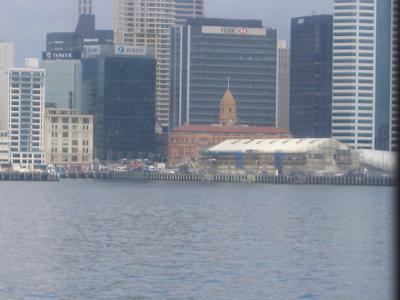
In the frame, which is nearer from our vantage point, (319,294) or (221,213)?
(319,294)

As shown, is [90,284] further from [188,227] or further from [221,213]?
[221,213]

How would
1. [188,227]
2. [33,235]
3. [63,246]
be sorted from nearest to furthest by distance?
1. [63,246]
2. [33,235]
3. [188,227]

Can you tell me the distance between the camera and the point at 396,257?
29.4 m

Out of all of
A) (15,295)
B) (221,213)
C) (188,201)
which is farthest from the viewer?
(188,201)

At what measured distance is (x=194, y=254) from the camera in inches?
2486

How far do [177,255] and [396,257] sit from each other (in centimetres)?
3360

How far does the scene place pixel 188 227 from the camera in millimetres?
83438

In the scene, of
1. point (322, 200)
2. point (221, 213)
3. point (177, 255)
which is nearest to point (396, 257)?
point (177, 255)

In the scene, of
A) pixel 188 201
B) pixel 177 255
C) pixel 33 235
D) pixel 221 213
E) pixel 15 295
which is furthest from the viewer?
pixel 188 201

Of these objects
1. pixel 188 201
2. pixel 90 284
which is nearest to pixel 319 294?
pixel 90 284

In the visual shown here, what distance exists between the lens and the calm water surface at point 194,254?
1957 inches

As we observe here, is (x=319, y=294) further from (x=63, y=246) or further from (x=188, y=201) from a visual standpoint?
(x=188, y=201)

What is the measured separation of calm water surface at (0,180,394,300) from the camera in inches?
1957

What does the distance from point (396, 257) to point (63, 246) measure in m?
39.3
